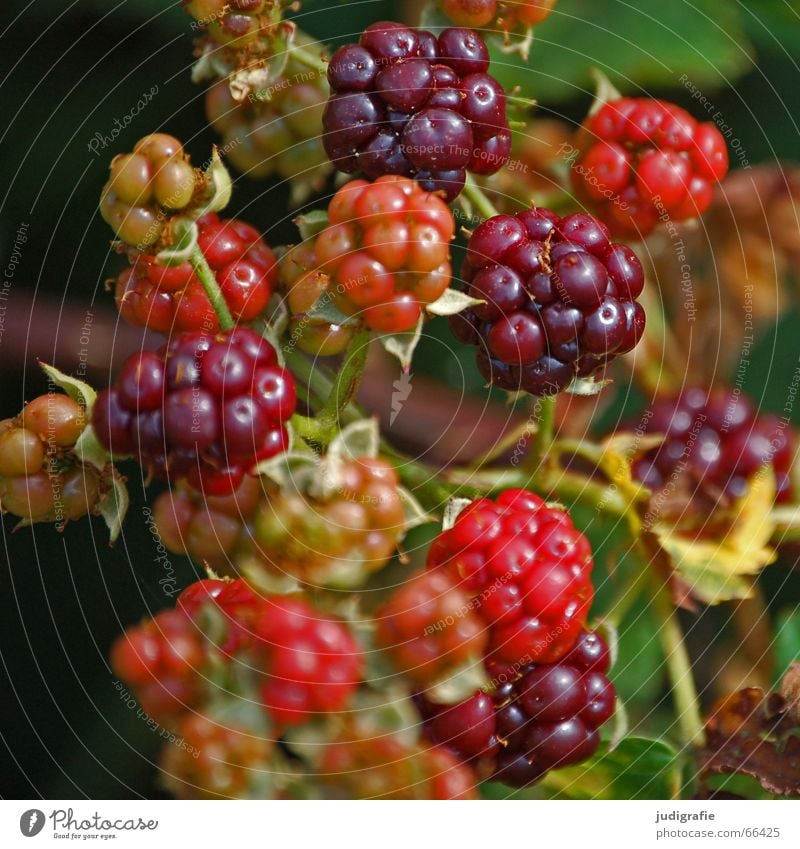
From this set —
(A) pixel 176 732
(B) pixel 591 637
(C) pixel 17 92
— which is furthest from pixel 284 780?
(C) pixel 17 92

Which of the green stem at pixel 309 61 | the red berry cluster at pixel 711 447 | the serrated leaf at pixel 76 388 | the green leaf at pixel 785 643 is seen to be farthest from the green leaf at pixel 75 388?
the green leaf at pixel 785 643

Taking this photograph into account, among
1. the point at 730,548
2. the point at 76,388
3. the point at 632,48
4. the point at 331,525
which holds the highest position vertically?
the point at 632,48

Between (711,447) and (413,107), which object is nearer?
(413,107)

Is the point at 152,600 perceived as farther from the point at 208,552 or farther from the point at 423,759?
the point at 423,759

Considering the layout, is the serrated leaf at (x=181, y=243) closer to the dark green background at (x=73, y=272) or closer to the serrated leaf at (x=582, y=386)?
the dark green background at (x=73, y=272)

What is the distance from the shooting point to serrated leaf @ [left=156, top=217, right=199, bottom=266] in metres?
0.50

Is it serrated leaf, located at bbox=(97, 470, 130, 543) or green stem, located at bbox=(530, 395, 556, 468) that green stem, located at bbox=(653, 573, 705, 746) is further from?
serrated leaf, located at bbox=(97, 470, 130, 543)

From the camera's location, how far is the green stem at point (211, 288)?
0.50 m

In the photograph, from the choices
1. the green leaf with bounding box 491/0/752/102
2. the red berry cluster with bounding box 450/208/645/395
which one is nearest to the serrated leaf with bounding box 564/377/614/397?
the red berry cluster with bounding box 450/208/645/395

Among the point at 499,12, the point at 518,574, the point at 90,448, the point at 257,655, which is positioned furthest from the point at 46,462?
the point at 499,12

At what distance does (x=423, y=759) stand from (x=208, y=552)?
0.17 meters

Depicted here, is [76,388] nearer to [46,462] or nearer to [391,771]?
[46,462]

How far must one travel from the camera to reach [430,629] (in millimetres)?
542

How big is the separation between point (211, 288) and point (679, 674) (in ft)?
1.27
